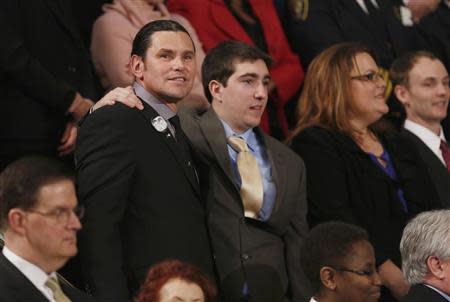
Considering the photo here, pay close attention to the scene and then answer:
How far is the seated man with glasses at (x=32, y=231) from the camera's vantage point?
324cm

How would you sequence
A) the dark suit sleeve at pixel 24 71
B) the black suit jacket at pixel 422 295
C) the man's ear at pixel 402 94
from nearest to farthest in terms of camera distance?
the black suit jacket at pixel 422 295 < the dark suit sleeve at pixel 24 71 < the man's ear at pixel 402 94

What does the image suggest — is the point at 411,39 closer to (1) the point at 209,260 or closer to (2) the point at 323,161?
(2) the point at 323,161

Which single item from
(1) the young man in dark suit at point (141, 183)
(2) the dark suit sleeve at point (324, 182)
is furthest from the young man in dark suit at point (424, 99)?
(1) the young man in dark suit at point (141, 183)

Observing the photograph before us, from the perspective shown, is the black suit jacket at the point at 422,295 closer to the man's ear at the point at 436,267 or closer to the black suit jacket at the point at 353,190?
the man's ear at the point at 436,267

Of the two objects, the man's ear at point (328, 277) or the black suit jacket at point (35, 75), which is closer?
the man's ear at point (328, 277)

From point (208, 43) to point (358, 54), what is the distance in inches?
30.2

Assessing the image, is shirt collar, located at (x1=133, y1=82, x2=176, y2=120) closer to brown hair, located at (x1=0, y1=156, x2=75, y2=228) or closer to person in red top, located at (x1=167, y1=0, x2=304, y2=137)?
brown hair, located at (x1=0, y1=156, x2=75, y2=228)

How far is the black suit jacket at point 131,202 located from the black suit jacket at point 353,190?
0.91 metres

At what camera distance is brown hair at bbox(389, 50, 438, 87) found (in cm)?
587

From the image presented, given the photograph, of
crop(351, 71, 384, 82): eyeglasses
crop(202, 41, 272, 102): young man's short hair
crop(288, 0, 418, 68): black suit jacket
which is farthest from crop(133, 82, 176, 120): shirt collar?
crop(288, 0, 418, 68): black suit jacket

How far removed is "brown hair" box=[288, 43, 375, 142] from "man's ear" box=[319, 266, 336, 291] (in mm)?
961

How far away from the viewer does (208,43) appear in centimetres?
556

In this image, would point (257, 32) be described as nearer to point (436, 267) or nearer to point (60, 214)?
point (436, 267)

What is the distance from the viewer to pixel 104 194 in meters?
3.82
